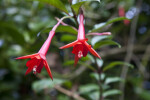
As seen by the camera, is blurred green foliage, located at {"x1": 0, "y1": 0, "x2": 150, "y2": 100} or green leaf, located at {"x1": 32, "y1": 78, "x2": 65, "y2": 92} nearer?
green leaf, located at {"x1": 32, "y1": 78, "x2": 65, "y2": 92}

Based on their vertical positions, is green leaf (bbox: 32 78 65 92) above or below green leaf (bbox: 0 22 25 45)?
below

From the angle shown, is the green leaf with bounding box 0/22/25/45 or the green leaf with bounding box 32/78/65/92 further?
the green leaf with bounding box 0/22/25/45

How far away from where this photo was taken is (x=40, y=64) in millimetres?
633

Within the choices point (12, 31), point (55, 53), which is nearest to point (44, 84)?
point (12, 31)

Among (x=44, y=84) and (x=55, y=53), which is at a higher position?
(x=55, y=53)

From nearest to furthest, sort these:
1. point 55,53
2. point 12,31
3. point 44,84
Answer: point 44,84 → point 12,31 → point 55,53

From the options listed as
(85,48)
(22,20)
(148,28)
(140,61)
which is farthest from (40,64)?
(148,28)

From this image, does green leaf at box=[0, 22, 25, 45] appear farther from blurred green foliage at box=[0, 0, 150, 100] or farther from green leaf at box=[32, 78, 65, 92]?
green leaf at box=[32, 78, 65, 92]

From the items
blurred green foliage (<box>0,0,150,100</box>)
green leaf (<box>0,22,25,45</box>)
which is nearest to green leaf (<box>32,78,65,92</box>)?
blurred green foliage (<box>0,0,150,100</box>)

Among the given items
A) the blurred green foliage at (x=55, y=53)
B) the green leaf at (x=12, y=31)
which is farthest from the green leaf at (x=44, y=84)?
the green leaf at (x=12, y=31)

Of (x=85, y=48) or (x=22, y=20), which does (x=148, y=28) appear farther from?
(x=85, y=48)

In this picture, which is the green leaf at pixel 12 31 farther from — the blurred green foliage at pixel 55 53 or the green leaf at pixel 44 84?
the green leaf at pixel 44 84

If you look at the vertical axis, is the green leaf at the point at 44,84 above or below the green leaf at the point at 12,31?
below

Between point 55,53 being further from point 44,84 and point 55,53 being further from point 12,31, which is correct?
point 44,84
